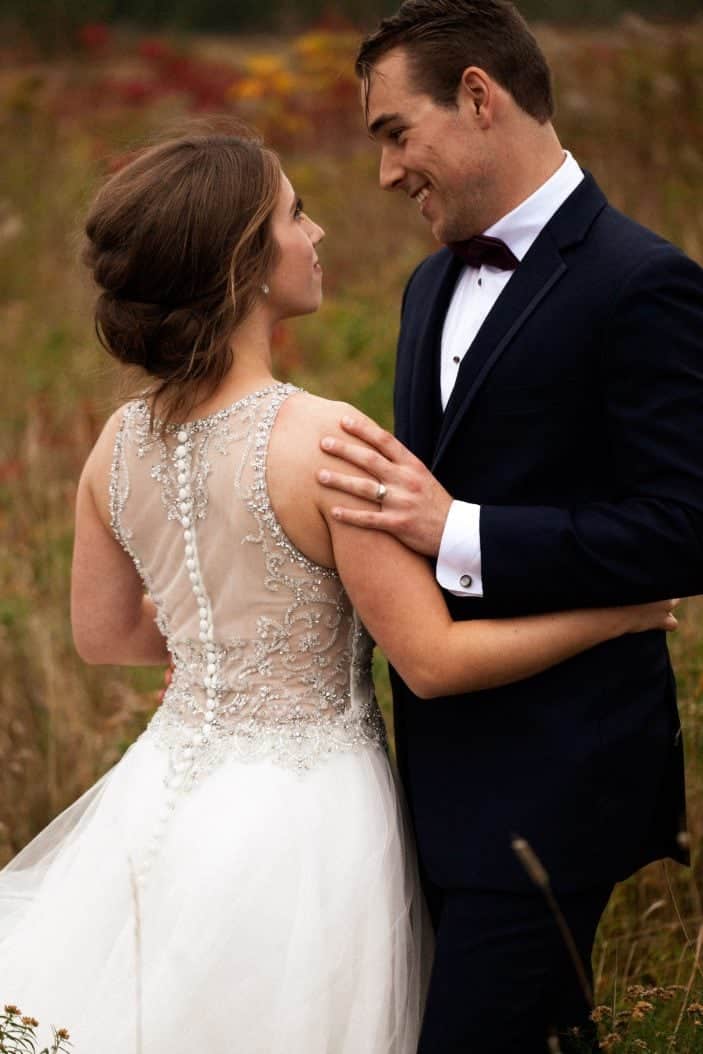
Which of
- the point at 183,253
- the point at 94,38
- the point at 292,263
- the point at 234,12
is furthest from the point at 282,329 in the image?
the point at 234,12

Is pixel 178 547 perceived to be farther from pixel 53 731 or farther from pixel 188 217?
pixel 53 731

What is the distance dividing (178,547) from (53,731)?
196cm

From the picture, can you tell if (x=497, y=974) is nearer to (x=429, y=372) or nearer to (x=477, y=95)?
(x=429, y=372)

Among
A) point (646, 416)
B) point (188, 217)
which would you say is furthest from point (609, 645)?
point (188, 217)

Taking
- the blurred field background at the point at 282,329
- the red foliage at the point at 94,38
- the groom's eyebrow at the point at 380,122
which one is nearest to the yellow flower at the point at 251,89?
the blurred field background at the point at 282,329

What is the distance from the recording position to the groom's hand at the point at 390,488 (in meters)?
2.33

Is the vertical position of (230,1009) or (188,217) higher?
(188,217)

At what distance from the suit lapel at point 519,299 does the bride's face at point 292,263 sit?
347mm

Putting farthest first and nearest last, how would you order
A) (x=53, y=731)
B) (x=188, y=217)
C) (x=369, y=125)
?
1. (x=53, y=731)
2. (x=369, y=125)
3. (x=188, y=217)

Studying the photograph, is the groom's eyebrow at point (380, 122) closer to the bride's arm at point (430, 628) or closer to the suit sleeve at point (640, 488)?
the suit sleeve at point (640, 488)

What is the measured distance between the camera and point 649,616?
2.52 meters

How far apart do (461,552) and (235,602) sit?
47cm

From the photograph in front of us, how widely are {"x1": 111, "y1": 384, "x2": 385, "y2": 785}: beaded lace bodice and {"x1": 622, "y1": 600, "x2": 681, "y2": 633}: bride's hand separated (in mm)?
553

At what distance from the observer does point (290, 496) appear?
7.84 ft
